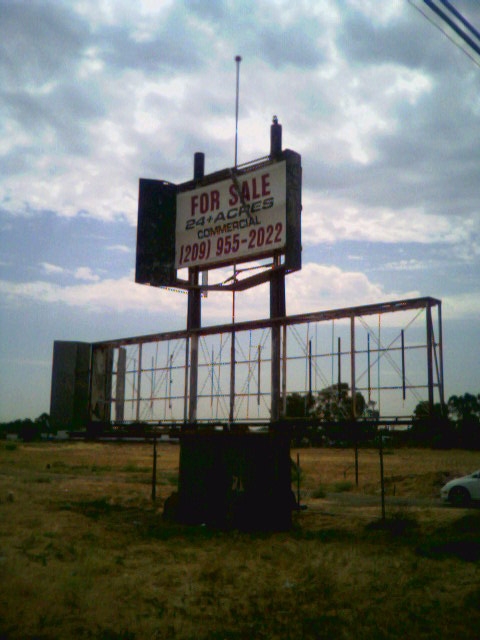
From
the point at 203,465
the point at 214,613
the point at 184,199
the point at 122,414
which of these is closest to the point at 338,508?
the point at 203,465

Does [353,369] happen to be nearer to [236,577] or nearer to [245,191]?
[236,577]

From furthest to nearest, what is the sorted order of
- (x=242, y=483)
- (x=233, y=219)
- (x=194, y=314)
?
(x=194, y=314) < (x=233, y=219) < (x=242, y=483)

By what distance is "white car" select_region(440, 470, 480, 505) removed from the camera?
2377cm

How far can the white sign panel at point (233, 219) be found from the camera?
18969 millimetres

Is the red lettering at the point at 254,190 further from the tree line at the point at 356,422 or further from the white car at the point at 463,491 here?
the white car at the point at 463,491

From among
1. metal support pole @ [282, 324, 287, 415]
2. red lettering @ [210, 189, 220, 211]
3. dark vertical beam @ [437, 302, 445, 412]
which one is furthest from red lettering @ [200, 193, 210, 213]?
dark vertical beam @ [437, 302, 445, 412]

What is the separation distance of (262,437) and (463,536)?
5943mm

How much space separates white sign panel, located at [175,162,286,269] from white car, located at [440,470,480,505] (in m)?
12.7

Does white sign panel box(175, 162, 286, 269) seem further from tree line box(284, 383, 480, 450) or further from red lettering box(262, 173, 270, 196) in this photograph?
tree line box(284, 383, 480, 450)

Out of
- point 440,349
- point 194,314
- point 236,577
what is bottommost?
point 236,577

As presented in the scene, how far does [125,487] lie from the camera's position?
30.7 m

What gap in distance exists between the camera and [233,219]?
20203mm

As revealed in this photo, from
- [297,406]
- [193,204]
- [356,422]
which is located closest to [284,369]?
[297,406]

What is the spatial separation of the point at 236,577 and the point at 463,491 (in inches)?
598
